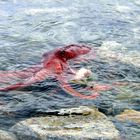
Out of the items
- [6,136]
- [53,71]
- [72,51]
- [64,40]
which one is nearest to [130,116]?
[6,136]

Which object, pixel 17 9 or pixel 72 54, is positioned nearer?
pixel 72 54

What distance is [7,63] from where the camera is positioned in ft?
26.3

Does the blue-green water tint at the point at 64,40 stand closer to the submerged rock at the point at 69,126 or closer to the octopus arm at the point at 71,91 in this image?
the octopus arm at the point at 71,91

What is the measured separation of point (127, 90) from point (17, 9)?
609 centimetres

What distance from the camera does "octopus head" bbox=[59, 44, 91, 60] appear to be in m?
8.35

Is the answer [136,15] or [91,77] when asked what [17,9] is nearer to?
[136,15]

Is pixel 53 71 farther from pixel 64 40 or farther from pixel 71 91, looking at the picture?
pixel 64 40

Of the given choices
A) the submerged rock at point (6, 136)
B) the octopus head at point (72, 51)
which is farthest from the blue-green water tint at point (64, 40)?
the octopus head at point (72, 51)

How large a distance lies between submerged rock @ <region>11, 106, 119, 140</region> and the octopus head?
7.86ft

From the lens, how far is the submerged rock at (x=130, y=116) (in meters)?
5.95

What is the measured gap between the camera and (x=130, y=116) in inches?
238

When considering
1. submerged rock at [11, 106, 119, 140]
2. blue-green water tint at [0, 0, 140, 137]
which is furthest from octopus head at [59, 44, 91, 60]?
submerged rock at [11, 106, 119, 140]

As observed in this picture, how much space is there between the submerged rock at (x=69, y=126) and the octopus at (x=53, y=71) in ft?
2.65

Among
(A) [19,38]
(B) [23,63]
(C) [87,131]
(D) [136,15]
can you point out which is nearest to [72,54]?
(B) [23,63]
